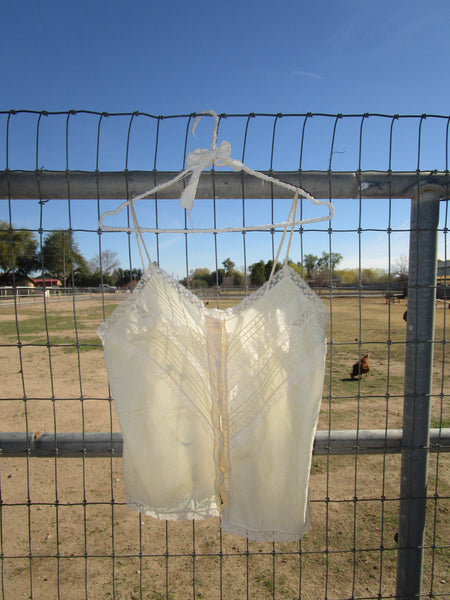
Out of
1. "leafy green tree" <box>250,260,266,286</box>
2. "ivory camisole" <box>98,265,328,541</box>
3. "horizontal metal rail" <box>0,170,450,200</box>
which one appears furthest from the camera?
"leafy green tree" <box>250,260,266,286</box>

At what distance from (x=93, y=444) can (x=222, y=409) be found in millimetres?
682

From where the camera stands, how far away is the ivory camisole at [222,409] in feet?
4.81

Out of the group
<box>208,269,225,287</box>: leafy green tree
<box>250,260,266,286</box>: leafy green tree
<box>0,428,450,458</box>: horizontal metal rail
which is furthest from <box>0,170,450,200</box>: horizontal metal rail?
<box>0,428,450,458</box>: horizontal metal rail

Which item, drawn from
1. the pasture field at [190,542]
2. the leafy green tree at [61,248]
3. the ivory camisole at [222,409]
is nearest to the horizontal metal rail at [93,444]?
the pasture field at [190,542]

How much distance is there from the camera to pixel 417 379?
182 cm

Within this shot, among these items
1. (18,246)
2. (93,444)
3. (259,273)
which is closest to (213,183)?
(259,273)

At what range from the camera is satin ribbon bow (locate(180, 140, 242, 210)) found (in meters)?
1.50

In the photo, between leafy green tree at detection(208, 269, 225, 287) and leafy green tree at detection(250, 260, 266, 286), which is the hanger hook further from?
leafy green tree at detection(250, 260, 266, 286)

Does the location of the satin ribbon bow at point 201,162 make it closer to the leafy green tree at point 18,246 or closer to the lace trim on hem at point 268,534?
the leafy green tree at point 18,246

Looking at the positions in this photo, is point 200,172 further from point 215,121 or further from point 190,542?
point 190,542

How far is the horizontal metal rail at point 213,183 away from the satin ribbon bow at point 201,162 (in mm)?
196

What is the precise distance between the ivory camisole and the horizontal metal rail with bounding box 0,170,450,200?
0.51 m

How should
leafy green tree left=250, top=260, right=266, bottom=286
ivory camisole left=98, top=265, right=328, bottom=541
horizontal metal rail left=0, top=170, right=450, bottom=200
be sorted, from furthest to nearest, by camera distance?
1. leafy green tree left=250, top=260, right=266, bottom=286
2. horizontal metal rail left=0, top=170, right=450, bottom=200
3. ivory camisole left=98, top=265, right=328, bottom=541

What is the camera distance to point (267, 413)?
57.8 inches
